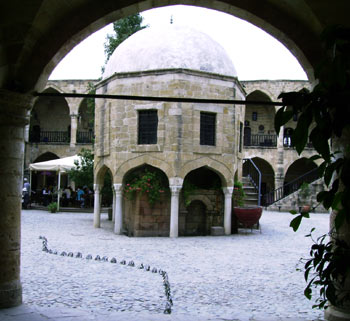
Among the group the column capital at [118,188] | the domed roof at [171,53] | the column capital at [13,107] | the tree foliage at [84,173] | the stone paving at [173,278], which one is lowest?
the stone paving at [173,278]

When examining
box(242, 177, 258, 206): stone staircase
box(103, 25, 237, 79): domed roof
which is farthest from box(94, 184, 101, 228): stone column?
box(242, 177, 258, 206): stone staircase

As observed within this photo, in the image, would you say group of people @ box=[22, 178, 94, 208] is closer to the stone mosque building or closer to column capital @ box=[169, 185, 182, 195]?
the stone mosque building

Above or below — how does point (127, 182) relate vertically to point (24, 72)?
below

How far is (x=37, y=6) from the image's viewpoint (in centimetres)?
429

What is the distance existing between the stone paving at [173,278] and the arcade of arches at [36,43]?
3.40 feet

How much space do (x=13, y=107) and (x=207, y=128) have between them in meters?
8.62

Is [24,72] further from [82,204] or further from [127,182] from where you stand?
[82,204]

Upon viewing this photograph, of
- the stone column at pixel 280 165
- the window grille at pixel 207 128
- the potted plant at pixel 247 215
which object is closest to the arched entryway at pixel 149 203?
the window grille at pixel 207 128

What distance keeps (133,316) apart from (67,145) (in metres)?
24.8

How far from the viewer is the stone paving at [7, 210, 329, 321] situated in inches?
200

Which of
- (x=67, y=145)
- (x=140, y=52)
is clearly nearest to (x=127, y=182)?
(x=140, y=52)

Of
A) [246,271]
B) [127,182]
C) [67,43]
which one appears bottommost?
[246,271]

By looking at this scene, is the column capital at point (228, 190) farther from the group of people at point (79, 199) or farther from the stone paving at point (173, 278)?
the group of people at point (79, 199)

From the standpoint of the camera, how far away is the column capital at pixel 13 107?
4.43 meters
